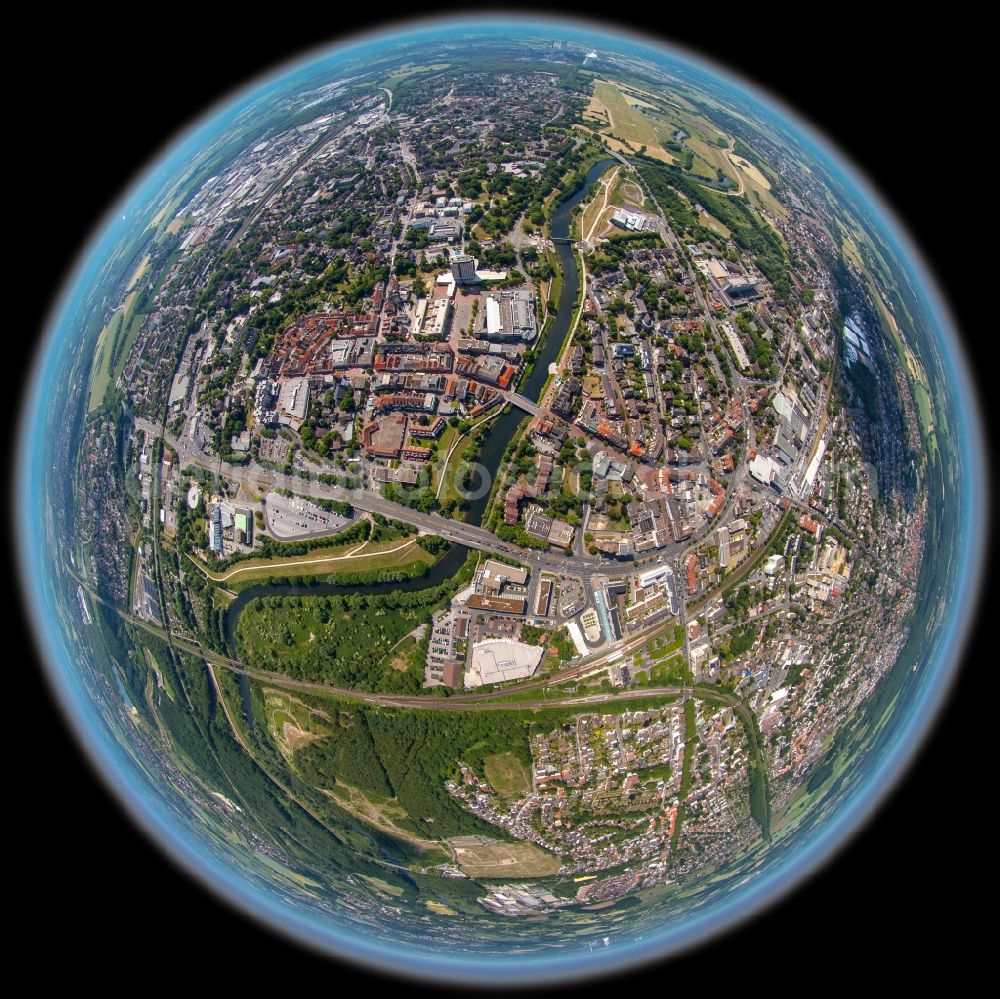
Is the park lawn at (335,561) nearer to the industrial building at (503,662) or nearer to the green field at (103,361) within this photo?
the industrial building at (503,662)

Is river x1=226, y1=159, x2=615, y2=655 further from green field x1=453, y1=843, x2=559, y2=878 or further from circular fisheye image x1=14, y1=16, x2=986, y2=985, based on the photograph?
green field x1=453, y1=843, x2=559, y2=878

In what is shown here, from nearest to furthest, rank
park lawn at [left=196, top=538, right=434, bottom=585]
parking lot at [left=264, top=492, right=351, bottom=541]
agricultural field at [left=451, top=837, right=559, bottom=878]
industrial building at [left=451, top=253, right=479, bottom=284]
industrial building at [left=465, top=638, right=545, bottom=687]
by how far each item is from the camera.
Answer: industrial building at [left=465, top=638, right=545, bottom=687], agricultural field at [left=451, top=837, right=559, bottom=878], park lawn at [left=196, top=538, right=434, bottom=585], parking lot at [left=264, top=492, right=351, bottom=541], industrial building at [left=451, top=253, right=479, bottom=284]

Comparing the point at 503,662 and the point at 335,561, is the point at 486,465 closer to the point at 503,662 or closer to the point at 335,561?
the point at 335,561

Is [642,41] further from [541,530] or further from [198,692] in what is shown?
[198,692]

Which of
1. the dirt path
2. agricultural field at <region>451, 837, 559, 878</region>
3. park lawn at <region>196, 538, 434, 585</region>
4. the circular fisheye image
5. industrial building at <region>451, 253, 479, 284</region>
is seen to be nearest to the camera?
the circular fisheye image

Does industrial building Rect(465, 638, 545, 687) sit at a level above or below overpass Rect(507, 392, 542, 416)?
below

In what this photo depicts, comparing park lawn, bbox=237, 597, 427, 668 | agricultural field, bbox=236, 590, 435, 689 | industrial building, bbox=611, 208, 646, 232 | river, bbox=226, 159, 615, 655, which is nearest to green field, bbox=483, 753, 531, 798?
agricultural field, bbox=236, 590, 435, 689
